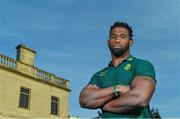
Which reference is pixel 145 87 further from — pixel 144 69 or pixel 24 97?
pixel 24 97

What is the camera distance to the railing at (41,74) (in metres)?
28.6

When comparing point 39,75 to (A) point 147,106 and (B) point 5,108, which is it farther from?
(A) point 147,106

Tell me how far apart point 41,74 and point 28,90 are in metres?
2.26

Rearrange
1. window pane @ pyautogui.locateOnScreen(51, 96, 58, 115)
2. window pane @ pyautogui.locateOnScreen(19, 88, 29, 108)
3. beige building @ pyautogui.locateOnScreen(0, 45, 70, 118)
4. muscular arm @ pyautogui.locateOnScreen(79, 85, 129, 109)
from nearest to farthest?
1. muscular arm @ pyautogui.locateOnScreen(79, 85, 129, 109)
2. beige building @ pyautogui.locateOnScreen(0, 45, 70, 118)
3. window pane @ pyautogui.locateOnScreen(19, 88, 29, 108)
4. window pane @ pyautogui.locateOnScreen(51, 96, 58, 115)

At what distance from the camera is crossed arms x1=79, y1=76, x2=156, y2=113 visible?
9.43 ft

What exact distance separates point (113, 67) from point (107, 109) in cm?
37

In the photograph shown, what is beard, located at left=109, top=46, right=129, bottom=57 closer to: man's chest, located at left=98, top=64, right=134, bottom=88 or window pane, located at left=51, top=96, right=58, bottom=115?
man's chest, located at left=98, top=64, right=134, bottom=88

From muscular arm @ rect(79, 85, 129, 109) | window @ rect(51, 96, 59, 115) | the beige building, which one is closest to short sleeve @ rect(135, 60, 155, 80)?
muscular arm @ rect(79, 85, 129, 109)

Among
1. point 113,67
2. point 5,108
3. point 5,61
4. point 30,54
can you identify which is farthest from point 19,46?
point 113,67

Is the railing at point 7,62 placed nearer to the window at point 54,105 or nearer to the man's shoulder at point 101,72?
the window at point 54,105

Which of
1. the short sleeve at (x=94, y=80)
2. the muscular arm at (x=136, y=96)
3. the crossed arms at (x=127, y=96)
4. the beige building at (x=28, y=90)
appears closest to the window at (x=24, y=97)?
the beige building at (x=28, y=90)

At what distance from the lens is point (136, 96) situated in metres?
2.87

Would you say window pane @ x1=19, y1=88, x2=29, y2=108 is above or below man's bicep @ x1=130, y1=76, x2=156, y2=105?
above

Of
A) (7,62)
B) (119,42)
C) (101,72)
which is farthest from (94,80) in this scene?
(7,62)
